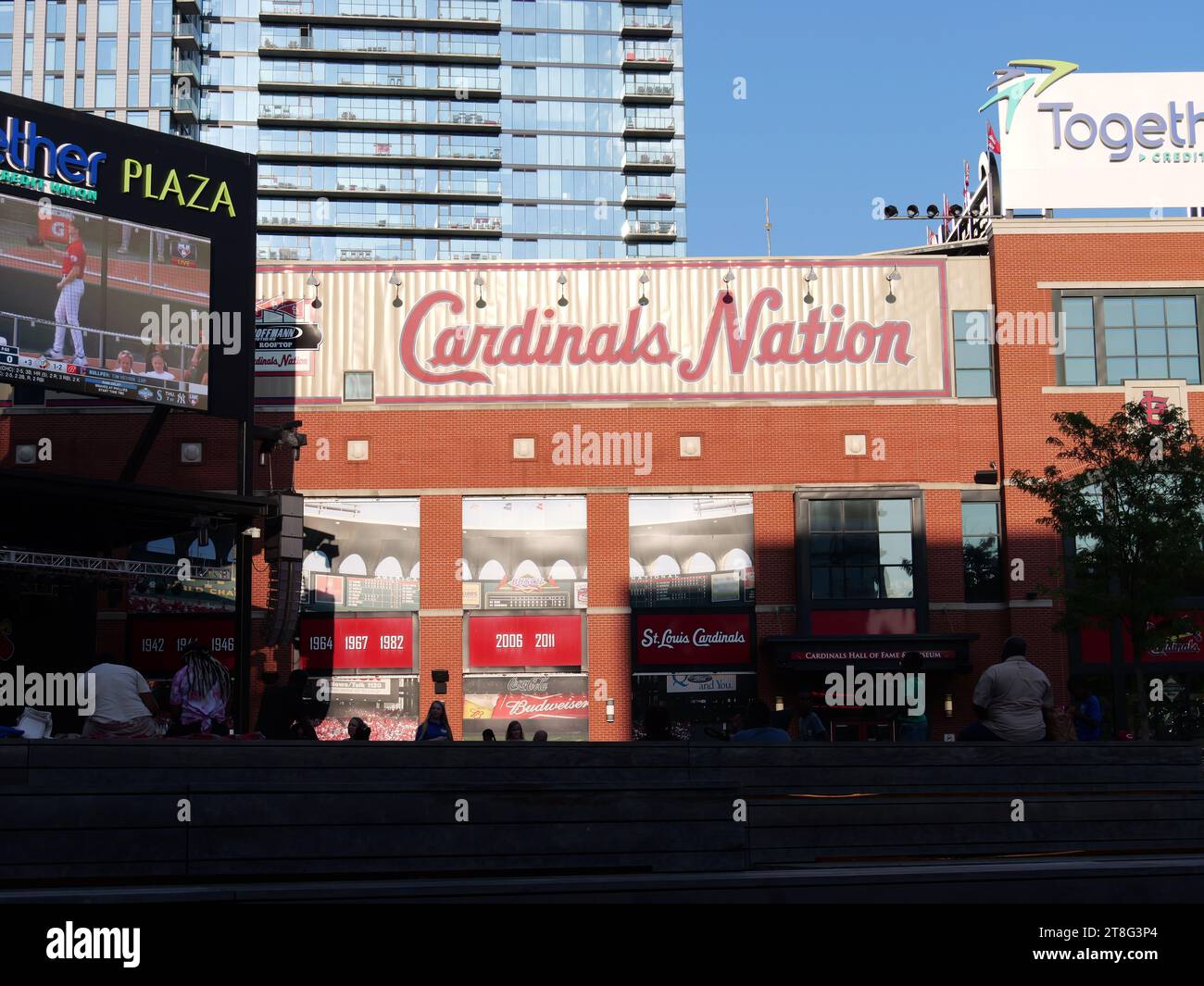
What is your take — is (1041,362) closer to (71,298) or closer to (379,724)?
(379,724)

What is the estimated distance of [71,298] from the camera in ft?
90.5

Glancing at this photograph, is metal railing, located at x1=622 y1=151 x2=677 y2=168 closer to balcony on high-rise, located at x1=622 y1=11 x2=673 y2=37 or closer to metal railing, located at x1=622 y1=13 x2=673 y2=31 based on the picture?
balcony on high-rise, located at x1=622 y1=11 x2=673 y2=37

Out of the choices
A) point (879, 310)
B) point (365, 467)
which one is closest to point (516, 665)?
point (365, 467)

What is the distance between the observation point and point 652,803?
10.2 m

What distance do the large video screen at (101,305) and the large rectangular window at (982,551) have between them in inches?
737

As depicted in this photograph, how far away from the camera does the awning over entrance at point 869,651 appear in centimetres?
3475

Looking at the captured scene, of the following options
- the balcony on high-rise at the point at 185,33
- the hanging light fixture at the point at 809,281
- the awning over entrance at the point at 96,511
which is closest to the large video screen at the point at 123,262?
the awning over entrance at the point at 96,511

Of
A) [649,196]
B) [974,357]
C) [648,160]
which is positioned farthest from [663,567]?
[648,160]

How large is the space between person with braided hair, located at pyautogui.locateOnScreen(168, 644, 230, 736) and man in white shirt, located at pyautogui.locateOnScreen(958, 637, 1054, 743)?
7.45m

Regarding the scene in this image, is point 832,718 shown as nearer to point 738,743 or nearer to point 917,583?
point 917,583

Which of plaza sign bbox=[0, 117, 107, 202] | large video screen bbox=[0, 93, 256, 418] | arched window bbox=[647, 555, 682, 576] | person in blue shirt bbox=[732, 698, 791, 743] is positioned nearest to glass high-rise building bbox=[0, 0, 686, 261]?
arched window bbox=[647, 555, 682, 576]

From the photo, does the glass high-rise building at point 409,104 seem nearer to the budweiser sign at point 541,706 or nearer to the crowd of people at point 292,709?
the budweiser sign at point 541,706

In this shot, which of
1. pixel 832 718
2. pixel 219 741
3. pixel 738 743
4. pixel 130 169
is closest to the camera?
pixel 219 741

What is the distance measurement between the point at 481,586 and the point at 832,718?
9143 millimetres
